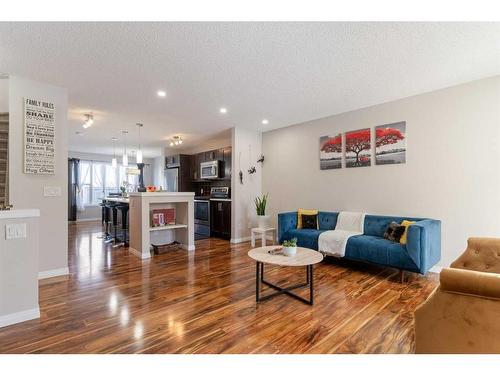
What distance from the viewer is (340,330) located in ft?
6.61

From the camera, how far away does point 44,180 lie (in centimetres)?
318

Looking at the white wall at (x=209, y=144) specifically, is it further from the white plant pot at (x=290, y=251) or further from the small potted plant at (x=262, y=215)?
the white plant pot at (x=290, y=251)

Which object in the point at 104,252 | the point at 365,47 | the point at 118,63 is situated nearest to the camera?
the point at 365,47

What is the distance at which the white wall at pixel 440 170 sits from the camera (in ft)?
10.0

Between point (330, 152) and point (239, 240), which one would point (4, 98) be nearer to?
point (239, 240)

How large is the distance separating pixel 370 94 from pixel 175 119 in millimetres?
3402

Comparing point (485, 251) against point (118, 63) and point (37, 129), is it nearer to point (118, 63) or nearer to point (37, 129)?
point (118, 63)

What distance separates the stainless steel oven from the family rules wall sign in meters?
3.51

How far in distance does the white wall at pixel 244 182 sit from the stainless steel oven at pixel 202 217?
43.9 inches

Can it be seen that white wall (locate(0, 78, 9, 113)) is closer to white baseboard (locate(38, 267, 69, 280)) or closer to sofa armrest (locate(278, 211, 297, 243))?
white baseboard (locate(38, 267, 69, 280))

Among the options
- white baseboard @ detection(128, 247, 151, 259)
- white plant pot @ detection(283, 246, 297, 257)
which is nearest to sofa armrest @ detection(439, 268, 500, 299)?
white plant pot @ detection(283, 246, 297, 257)

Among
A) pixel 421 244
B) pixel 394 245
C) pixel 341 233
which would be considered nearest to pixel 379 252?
pixel 394 245

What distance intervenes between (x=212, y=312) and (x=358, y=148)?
11.3 ft
